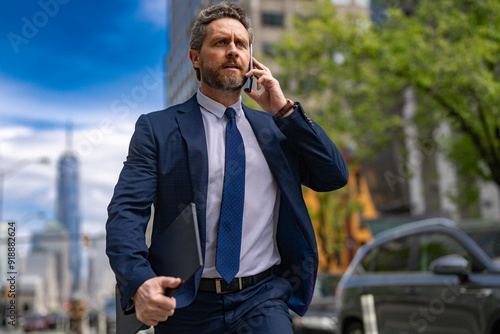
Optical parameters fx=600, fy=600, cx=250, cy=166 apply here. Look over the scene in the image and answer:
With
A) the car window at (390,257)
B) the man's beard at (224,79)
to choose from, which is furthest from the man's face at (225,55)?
the car window at (390,257)

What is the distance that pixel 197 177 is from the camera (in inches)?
95.9

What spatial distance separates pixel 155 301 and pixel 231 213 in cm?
63

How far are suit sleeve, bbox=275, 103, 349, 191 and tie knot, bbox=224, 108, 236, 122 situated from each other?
0.23m

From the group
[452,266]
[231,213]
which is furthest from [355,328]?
[231,213]

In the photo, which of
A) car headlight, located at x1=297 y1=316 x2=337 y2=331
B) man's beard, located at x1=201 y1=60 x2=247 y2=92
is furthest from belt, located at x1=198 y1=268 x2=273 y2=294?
car headlight, located at x1=297 y1=316 x2=337 y2=331

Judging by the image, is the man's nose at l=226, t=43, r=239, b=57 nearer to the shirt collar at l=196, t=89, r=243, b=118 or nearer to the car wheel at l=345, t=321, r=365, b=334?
the shirt collar at l=196, t=89, r=243, b=118

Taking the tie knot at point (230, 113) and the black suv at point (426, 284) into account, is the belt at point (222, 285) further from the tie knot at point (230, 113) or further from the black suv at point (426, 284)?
the black suv at point (426, 284)

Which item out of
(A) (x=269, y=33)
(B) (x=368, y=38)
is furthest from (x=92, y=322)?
(B) (x=368, y=38)

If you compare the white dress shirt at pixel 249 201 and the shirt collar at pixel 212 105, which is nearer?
the white dress shirt at pixel 249 201

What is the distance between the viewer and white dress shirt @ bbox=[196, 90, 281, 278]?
2463 millimetres

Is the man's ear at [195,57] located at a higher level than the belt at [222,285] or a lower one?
higher

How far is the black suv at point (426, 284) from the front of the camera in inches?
225

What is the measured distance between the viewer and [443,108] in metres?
16.3

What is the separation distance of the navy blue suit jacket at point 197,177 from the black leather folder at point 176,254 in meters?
0.07
